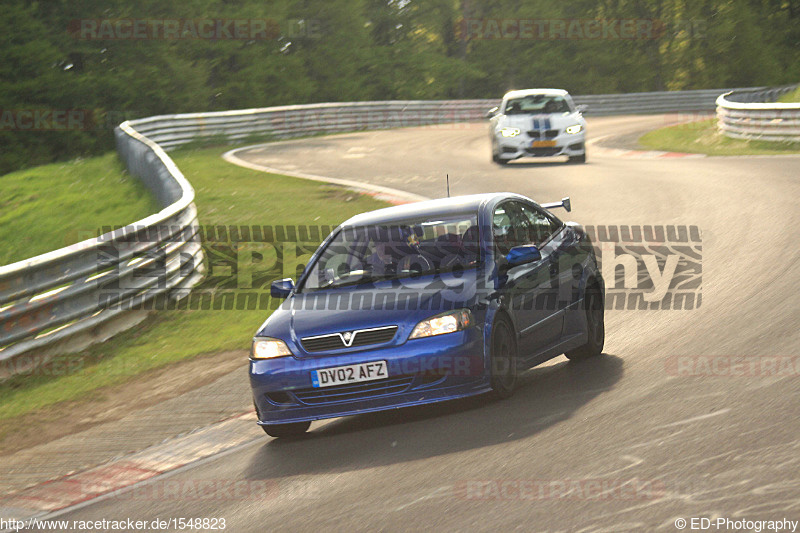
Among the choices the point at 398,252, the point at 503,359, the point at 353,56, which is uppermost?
the point at 398,252

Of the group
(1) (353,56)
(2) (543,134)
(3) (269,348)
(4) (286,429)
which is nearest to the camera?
(3) (269,348)

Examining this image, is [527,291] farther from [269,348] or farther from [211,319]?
[211,319]

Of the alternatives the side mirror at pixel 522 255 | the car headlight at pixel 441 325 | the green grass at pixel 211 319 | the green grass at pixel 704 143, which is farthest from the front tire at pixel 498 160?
the car headlight at pixel 441 325

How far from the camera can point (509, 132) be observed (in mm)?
25750

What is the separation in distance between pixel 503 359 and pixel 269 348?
1.63 metres

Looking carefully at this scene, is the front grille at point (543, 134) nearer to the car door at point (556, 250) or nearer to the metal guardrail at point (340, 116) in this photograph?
the metal guardrail at point (340, 116)

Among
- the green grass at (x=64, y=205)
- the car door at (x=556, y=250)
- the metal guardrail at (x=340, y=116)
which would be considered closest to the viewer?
the car door at (x=556, y=250)

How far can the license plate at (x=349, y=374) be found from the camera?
25.0 ft

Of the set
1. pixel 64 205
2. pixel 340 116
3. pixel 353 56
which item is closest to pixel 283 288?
pixel 64 205

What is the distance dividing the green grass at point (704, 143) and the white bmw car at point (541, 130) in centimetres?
379

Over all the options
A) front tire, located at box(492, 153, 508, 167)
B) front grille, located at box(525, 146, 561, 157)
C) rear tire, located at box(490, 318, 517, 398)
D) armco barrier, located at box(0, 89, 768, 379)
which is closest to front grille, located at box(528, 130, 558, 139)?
front grille, located at box(525, 146, 561, 157)

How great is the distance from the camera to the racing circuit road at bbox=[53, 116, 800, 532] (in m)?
5.48

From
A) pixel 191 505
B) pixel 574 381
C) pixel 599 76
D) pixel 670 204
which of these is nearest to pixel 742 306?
pixel 574 381

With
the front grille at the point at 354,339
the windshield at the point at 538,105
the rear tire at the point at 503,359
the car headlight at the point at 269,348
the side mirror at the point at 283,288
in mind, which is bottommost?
the windshield at the point at 538,105
